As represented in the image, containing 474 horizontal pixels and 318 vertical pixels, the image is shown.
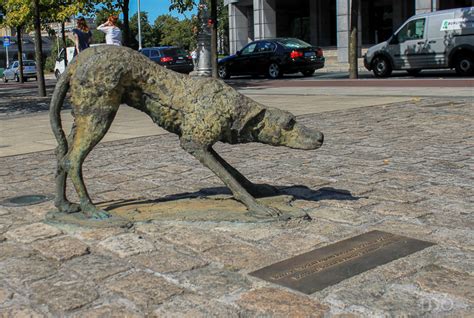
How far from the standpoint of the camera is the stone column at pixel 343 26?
34531 millimetres

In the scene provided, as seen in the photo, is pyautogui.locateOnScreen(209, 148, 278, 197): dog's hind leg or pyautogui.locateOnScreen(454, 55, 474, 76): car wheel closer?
pyautogui.locateOnScreen(209, 148, 278, 197): dog's hind leg

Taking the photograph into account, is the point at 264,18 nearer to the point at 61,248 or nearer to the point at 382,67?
the point at 382,67

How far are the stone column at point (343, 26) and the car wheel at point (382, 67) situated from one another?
36.2ft

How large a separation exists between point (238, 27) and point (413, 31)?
74.0 feet

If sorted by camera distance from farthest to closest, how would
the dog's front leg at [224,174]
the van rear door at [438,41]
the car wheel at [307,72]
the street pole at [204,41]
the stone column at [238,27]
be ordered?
the stone column at [238,27], the car wheel at [307,72], the street pole at [204,41], the van rear door at [438,41], the dog's front leg at [224,174]

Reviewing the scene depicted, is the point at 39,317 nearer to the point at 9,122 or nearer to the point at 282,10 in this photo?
the point at 9,122

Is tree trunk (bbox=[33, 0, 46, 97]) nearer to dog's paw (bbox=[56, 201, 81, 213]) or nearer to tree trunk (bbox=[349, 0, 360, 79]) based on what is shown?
tree trunk (bbox=[349, 0, 360, 79])

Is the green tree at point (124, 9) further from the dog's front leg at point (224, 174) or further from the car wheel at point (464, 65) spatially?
the dog's front leg at point (224, 174)

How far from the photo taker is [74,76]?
15.5 ft

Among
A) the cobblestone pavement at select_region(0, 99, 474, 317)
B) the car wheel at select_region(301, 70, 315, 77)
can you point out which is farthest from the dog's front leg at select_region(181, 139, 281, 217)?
the car wheel at select_region(301, 70, 315, 77)

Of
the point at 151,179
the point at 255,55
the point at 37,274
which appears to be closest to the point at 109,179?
the point at 151,179

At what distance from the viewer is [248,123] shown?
15.9ft

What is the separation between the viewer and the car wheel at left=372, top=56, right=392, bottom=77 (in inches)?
931

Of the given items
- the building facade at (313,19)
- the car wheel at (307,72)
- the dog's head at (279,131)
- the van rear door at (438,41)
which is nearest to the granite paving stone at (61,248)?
the dog's head at (279,131)
